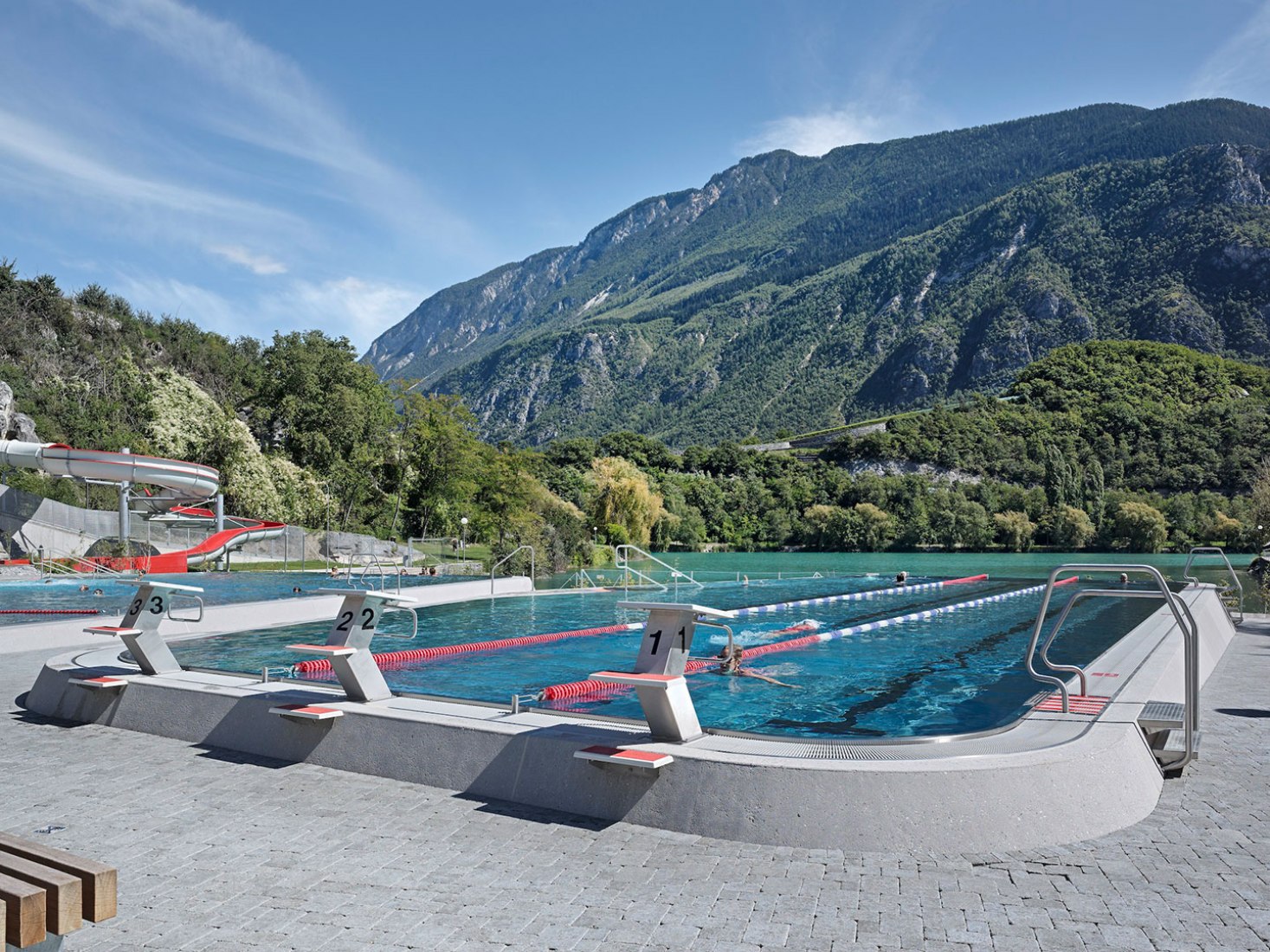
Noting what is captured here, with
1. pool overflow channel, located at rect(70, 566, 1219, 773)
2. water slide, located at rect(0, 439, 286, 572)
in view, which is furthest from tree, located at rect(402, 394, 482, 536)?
pool overflow channel, located at rect(70, 566, 1219, 773)

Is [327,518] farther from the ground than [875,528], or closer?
farther from the ground

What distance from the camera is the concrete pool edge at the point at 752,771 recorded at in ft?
13.5

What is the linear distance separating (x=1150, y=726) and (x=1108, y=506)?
66979mm

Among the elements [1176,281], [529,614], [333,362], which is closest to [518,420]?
[1176,281]

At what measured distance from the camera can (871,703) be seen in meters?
9.35

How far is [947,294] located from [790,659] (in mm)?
126984

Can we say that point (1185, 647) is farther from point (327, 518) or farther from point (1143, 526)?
point (1143, 526)

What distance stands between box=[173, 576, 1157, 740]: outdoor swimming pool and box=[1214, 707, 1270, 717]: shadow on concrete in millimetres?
1638

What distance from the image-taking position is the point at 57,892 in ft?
7.04

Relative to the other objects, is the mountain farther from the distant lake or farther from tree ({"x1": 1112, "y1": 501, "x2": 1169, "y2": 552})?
Result: the distant lake

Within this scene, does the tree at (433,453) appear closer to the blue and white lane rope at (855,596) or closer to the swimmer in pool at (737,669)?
the blue and white lane rope at (855,596)

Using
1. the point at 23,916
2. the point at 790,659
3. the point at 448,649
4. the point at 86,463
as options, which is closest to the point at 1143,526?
the point at 790,659

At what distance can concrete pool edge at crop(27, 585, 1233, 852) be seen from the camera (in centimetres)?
412

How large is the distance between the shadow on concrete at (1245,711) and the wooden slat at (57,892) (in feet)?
26.0
